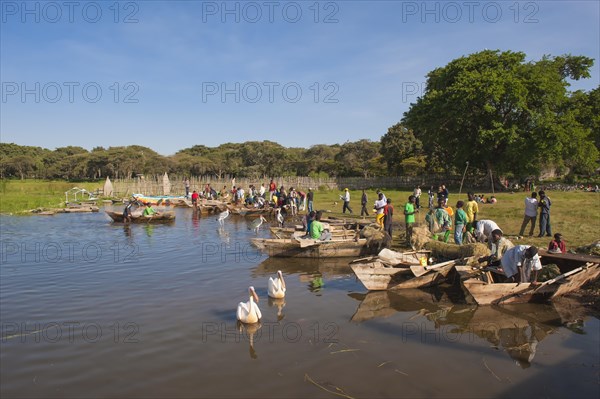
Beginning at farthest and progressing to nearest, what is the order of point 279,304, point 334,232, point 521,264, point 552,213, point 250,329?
point 552,213
point 334,232
point 279,304
point 521,264
point 250,329

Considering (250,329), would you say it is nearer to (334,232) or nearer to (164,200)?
(334,232)

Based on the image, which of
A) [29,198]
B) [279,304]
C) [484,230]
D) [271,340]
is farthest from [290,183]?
[271,340]

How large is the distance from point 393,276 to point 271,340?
3.96 metres

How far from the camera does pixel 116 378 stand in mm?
6637

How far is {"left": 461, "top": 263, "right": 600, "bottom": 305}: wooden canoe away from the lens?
919cm

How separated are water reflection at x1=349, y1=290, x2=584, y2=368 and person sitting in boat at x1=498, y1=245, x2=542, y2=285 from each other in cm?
63

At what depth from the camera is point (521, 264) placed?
941 cm

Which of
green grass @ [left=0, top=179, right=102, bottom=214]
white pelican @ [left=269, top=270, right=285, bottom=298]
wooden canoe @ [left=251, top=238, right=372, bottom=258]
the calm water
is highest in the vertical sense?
green grass @ [left=0, top=179, right=102, bottom=214]

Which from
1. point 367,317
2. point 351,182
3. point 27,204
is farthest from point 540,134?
point 27,204

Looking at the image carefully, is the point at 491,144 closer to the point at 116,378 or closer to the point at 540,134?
the point at 540,134

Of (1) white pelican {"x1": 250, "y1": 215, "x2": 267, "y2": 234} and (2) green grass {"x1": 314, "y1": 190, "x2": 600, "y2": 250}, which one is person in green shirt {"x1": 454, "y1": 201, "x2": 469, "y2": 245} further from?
(1) white pelican {"x1": 250, "y1": 215, "x2": 267, "y2": 234}

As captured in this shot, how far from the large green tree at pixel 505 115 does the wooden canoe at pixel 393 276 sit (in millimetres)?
26053

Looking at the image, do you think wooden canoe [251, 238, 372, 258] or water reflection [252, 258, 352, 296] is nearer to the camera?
water reflection [252, 258, 352, 296]

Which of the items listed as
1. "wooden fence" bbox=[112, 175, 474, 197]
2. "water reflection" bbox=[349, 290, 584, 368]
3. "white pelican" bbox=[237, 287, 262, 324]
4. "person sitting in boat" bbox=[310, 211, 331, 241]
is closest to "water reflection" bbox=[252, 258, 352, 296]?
"person sitting in boat" bbox=[310, 211, 331, 241]
